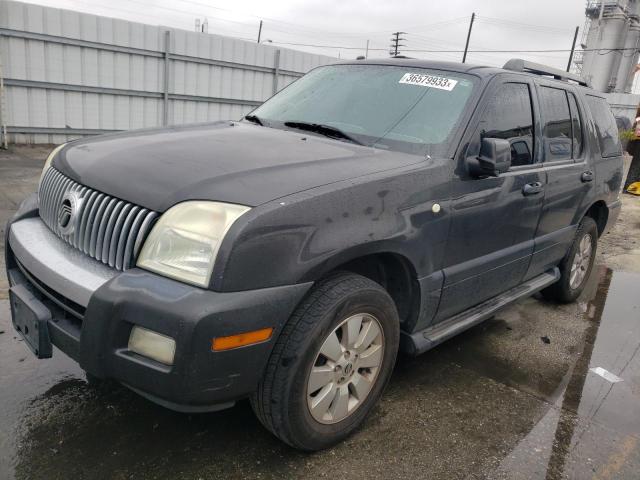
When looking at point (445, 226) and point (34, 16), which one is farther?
point (34, 16)

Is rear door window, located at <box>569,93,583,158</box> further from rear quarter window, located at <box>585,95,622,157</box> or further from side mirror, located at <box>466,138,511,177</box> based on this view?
side mirror, located at <box>466,138,511,177</box>

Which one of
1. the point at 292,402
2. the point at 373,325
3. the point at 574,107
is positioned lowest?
the point at 292,402

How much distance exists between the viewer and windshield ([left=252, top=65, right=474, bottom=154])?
2906mm

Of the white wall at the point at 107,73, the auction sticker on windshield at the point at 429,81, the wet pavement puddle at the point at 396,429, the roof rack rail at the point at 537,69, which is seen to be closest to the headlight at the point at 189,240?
the wet pavement puddle at the point at 396,429

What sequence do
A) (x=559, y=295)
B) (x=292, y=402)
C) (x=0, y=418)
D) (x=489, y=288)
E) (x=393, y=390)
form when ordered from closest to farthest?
(x=292, y=402)
(x=0, y=418)
(x=393, y=390)
(x=489, y=288)
(x=559, y=295)

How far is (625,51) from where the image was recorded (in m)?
39.4

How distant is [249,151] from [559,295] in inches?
128

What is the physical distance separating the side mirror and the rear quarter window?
207 centimetres

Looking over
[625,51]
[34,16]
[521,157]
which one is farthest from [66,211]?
[625,51]

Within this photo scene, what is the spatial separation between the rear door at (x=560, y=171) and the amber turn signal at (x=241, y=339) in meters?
2.35

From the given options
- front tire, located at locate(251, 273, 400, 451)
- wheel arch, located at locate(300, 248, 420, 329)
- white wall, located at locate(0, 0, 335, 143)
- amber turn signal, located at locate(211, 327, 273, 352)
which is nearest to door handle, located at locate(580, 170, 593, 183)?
wheel arch, located at locate(300, 248, 420, 329)

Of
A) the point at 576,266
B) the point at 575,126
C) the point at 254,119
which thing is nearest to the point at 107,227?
the point at 254,119

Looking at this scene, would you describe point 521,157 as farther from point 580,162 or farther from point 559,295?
point 559,295

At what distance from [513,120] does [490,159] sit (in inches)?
26.8
